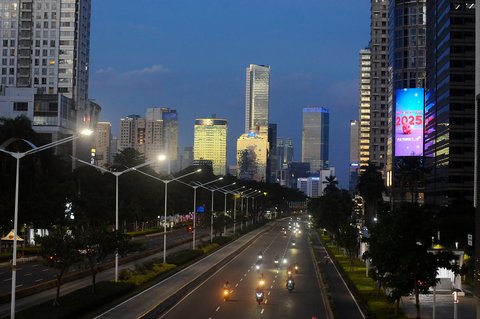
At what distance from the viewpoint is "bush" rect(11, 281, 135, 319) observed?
122 ft

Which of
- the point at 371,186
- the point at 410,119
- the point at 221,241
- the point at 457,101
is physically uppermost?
the point at 457,101

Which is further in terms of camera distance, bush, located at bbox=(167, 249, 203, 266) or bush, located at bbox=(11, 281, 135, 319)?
bush, located at bbox=(167, 249, 203, 266)

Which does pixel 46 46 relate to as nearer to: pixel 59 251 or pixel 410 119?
pixel 410 119

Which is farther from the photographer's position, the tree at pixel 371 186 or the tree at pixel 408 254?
the tree at pixel 371 186

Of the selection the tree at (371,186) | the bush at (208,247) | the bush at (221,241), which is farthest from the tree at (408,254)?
the tree at (371,186)

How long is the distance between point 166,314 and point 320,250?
67416 mm

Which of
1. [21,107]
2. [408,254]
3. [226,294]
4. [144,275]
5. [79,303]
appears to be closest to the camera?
[408,254]

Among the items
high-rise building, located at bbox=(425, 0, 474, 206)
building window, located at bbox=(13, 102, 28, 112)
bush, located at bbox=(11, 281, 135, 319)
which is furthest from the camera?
building window, located at bbox=(13, 102, 28, 112)

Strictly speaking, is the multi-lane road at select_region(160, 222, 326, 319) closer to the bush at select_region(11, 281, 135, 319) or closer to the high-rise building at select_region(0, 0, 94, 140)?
the bush at select_region(11, 281, 135, 319)

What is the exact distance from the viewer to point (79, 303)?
4131 centimetres

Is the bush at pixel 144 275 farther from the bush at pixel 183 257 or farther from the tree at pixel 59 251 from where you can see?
the tree at pixel 59 251

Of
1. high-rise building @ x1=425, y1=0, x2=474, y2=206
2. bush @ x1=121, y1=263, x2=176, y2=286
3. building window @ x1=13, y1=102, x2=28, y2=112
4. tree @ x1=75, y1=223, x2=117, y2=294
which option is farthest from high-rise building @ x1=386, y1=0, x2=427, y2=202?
tree @ x1=75, y1=223, x2=117, y2=294

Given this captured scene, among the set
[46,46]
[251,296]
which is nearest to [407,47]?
[46,46]

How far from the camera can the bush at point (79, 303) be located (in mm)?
37281
